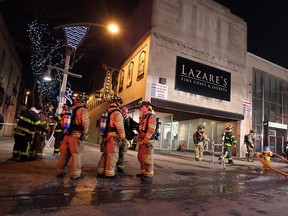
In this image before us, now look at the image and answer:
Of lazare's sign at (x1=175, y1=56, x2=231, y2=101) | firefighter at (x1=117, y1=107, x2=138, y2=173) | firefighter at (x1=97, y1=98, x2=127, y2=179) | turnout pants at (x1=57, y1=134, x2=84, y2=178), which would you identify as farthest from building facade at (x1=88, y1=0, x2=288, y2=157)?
turnout pants at (x1=57, y1=134, x2=84, y2=178)

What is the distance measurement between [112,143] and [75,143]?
2.82 feet

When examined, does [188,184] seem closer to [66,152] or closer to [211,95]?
[66,152]

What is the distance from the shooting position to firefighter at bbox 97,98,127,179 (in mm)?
5555

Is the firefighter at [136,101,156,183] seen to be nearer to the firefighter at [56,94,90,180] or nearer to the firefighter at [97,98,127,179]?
the firefighter at [97,98,127,179]

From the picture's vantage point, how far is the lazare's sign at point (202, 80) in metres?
17.5

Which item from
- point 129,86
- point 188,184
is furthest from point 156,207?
point 129,86

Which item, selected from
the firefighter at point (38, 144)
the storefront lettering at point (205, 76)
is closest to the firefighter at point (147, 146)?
the firefighter at point (38, 144)

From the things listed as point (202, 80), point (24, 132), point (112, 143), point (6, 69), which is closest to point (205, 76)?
point (202, 80)

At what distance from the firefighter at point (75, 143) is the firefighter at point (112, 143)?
1.82 feet

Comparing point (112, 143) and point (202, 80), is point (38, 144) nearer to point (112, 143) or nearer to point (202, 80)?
point (112, 143)

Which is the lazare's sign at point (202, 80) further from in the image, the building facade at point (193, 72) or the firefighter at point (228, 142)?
the firefighter at point (228, 142)

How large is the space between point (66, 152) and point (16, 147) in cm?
289

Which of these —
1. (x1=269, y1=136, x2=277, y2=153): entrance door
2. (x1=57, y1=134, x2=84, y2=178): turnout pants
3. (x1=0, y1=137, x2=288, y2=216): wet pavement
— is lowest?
(x1=0, y1=137, x2=288, y2=216): wet pavement

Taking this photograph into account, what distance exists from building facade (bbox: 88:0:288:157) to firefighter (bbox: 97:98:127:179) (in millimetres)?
10084
